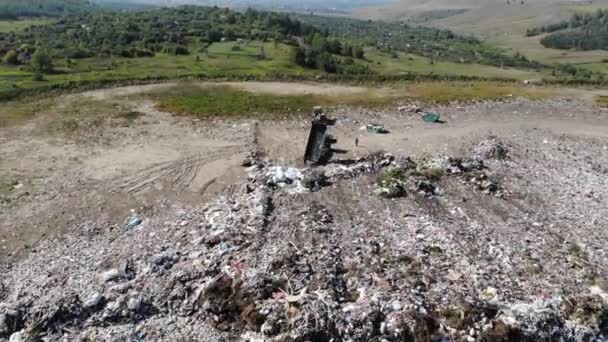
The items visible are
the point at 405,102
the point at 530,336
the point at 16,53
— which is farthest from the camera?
the point at 16,53

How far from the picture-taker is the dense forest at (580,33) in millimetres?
77875

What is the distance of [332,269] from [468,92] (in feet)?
63.9

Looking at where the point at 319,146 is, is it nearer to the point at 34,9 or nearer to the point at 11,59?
the point at 11,59

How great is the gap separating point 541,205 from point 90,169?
13.9 metres

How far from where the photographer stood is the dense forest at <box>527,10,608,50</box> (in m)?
77.9

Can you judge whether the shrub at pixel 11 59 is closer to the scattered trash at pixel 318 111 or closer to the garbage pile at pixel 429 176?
the scattered trash at pixel 318 111

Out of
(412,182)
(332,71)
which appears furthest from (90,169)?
(332,71)

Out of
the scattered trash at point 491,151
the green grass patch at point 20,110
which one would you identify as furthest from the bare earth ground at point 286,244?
the green grass patch at point 20,110

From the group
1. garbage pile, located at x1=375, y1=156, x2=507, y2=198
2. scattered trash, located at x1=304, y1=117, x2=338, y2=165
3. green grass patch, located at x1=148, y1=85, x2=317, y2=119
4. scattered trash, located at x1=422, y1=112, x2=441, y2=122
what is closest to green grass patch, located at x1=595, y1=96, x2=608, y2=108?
scattered trash, located at x1=422, y1=112, x2=441, y2=122

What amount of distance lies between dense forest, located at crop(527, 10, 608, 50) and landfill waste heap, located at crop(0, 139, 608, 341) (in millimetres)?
76698

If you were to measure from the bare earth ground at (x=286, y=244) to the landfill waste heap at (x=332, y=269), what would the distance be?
0.13 feet

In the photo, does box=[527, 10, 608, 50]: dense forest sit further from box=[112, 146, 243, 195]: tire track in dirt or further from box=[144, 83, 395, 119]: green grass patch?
box=[112, 146, 243, 195]: tire track in dirt

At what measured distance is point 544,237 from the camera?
11.6 m

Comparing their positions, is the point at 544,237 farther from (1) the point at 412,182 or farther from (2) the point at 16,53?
(2) the point at 16,53
